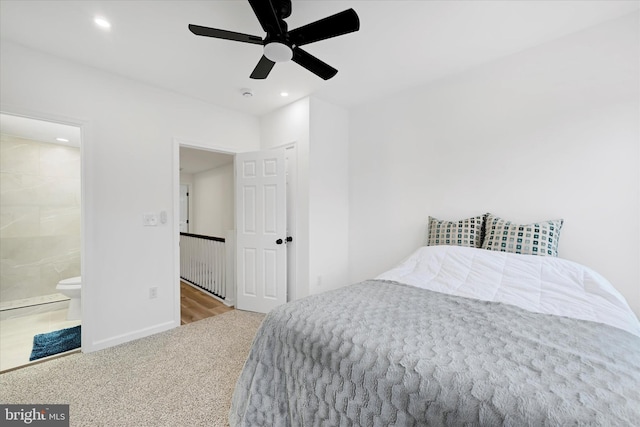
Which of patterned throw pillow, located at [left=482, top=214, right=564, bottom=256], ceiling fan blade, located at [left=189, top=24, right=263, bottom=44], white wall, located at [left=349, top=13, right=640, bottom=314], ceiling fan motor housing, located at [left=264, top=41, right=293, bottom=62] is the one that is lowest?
patterned throw pillow, located at [left=482, top=214, right=564, bottom=256]

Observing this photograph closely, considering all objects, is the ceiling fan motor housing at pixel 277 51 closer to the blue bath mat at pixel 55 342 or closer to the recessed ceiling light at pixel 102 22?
the recessed ceiling light at pixel 102 22

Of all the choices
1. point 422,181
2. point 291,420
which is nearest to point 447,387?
point 291,420

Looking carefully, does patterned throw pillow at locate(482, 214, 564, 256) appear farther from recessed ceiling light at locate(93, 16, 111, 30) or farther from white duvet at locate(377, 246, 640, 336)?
recessed ceiling light at locate(93, 16, 111, 30)

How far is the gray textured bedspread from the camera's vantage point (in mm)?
711

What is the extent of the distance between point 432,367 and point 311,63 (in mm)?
1881

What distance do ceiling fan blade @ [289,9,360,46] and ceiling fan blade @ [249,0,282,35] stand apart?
0.32 feet

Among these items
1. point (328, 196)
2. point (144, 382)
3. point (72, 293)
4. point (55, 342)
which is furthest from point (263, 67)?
point (72, 293)

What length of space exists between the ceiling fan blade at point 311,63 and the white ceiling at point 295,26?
0.28 metres

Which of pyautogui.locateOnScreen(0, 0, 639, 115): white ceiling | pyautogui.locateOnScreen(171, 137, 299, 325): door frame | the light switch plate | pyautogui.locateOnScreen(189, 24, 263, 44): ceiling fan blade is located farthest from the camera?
pyautogui.locateOnScreen(171, 137, 299, 325): door frame

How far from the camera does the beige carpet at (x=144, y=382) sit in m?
1.56

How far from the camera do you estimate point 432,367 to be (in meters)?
0.86

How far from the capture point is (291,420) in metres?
1.22

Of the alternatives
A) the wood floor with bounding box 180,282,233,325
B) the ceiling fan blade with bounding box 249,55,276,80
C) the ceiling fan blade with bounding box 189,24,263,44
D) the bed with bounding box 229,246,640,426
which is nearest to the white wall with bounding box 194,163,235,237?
the wood floor with bounding box 180,282,233,325

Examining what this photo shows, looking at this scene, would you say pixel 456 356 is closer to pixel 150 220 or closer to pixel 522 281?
pixel 522 281
